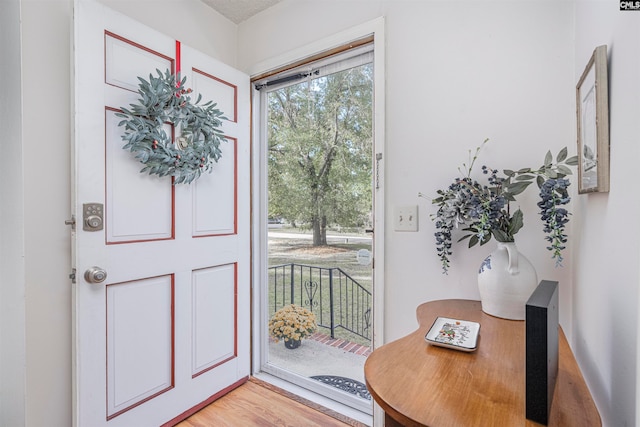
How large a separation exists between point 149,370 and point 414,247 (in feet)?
4.72

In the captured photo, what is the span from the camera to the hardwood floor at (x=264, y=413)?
1.69 meters

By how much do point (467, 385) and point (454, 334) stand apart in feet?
0.80

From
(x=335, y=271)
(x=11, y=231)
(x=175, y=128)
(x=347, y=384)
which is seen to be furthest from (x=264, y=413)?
(x=11, y=231)

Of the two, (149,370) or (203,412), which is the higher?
(149,370)

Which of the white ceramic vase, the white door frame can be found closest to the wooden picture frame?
the white ceramic vase

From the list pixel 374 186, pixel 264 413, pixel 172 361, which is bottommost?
pixel 264 413

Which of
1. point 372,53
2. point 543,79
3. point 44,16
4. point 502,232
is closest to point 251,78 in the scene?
point 372,53

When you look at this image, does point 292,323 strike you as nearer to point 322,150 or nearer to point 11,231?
point 322,150

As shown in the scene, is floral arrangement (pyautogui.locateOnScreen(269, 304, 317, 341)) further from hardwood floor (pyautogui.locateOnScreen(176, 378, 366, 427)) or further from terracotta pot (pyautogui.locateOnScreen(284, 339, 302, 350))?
hardwood floor (pyautogui.locateOnScreen(176, 378, 366, 427))

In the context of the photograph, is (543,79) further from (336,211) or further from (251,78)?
(251,78)

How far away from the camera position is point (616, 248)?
2.15ft

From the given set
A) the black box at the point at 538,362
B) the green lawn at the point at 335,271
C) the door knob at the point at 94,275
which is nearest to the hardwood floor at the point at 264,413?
the green lawn at the point at 335,271

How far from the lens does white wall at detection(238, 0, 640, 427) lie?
626 millimetres

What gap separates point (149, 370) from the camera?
158 centimetres
